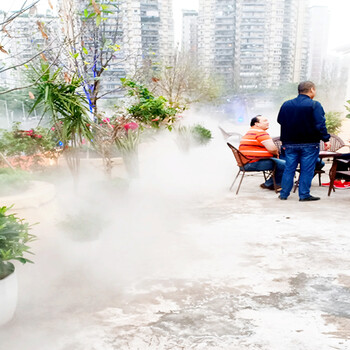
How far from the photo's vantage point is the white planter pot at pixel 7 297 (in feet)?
7.59

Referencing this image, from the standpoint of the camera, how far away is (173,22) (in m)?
35.7

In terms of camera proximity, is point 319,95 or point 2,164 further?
point 319,95

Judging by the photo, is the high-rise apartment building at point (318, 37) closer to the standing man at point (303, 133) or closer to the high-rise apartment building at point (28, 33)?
the high-rise apartment building at point (28, 33)

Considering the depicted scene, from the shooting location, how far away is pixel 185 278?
310 centimetres

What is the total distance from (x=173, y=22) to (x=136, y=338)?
121 ft

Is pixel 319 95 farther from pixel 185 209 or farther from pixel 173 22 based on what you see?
pixel 185 209

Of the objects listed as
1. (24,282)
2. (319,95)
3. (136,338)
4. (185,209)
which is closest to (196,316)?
(136,338)

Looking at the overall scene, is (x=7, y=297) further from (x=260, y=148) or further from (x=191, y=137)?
(x=191, y=137)

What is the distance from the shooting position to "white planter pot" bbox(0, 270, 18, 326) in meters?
2.31

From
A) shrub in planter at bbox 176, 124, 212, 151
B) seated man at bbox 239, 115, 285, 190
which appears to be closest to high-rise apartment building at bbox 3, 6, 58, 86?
seated man at bbox 239, 115, 285, 190

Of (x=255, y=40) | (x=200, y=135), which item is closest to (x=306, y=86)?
(x=200, y=135)

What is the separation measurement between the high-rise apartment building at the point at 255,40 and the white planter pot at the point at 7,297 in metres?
44.8

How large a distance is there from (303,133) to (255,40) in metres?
47.0

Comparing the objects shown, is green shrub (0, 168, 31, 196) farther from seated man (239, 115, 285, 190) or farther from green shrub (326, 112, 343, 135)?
green shrub (326, 112, 343, 135)
